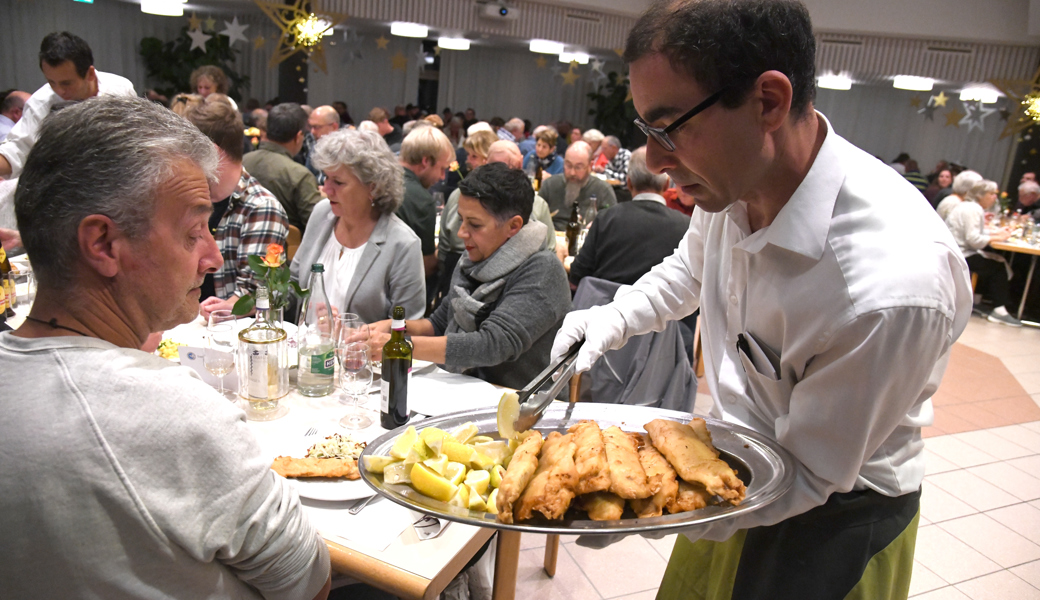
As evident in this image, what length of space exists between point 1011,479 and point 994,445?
50 cm

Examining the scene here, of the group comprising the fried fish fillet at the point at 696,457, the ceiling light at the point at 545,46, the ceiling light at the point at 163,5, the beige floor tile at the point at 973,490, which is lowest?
the beige floor tile at the point at 973,490

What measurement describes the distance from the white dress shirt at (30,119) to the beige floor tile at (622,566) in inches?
126

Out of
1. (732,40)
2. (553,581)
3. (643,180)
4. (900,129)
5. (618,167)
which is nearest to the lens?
(732,40)

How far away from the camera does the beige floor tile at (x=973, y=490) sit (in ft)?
12.5

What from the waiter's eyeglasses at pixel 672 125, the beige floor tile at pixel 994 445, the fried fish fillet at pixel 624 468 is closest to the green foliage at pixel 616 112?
the beige floor tile at pixel 994 445

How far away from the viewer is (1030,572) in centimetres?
324

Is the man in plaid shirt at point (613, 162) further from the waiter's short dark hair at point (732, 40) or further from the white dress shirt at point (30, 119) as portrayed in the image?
the waiter's short dark hair at point (732, 40)

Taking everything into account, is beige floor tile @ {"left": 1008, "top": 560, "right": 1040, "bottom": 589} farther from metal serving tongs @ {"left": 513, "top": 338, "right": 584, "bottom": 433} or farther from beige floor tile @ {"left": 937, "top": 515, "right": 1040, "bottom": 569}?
metal serving tongs @ {"left": 513, "top": 338, "right": 584, "bottom": 433}

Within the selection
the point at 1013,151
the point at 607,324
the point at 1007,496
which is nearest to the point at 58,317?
the point at 607,324

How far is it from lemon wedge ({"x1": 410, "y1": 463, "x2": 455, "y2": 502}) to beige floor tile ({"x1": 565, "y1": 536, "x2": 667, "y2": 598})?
1917 mm

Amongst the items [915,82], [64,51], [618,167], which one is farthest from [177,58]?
[915,82]

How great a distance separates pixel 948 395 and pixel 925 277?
17.3 ft

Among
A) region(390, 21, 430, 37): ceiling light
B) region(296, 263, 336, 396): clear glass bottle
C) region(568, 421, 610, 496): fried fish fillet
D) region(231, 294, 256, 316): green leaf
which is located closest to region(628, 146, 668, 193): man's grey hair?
region(296, 263, 336, 396): clear glass bottle

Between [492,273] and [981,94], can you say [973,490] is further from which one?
[981,94]
